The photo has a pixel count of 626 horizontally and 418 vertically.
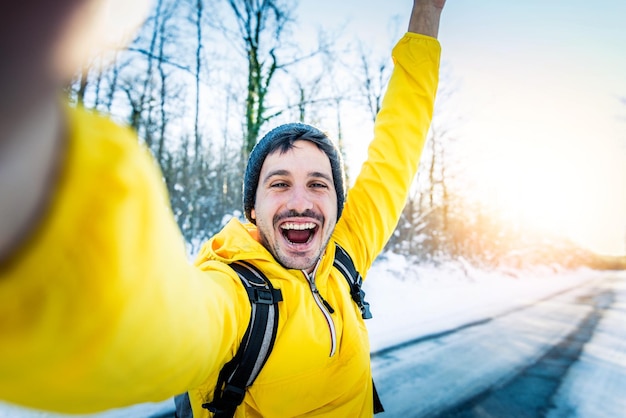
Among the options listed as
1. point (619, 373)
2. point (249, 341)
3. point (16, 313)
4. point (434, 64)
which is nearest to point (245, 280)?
point (249, 341)

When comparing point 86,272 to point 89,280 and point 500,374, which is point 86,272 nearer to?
point 89,280

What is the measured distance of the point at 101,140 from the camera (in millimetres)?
331

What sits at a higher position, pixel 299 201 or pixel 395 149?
pixel 395 149

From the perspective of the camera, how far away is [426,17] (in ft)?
6.66

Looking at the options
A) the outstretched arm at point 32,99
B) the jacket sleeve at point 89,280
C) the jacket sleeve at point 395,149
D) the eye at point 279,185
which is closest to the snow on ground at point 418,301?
the jacket sleeve at point 395,149

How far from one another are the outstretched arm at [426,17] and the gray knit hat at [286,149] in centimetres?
102

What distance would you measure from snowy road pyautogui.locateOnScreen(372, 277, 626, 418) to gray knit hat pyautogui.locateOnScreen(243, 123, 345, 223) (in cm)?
234

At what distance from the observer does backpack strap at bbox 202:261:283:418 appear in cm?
106

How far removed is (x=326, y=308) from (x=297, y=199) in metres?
0.54

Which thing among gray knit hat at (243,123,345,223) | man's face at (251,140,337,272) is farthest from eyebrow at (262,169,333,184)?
gray knit hat at (243,123,345,223)

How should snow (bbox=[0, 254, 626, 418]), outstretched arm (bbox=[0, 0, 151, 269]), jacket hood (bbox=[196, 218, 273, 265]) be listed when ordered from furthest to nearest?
snow (bbox=[0, 254, 626, 418]) < jacket hood (bbox=[196, 218, 273, 265]) < outstretched arm (bbox=[0, 0, 151, 269])

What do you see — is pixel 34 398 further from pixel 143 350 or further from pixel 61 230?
pixel 61 230

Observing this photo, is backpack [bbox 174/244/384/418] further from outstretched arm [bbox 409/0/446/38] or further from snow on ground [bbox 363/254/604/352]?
snow on ground [bbox 363/254/604/352]

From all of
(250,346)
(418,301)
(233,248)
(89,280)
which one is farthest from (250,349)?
(418,301)
